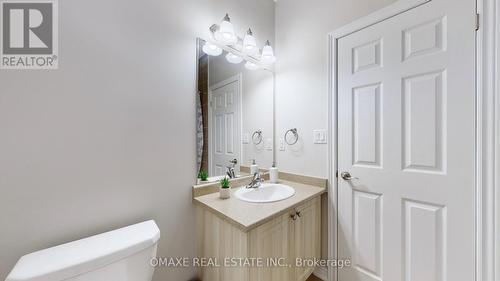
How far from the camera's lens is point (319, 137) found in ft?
5.25

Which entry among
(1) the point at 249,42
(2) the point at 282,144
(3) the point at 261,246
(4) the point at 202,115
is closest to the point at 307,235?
(3) the point at 261,246

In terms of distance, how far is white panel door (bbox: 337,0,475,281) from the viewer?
1.01 m

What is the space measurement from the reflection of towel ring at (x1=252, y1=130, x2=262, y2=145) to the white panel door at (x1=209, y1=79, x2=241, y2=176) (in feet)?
0.62

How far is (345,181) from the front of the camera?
1.46m

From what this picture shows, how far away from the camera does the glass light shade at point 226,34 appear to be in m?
1.37

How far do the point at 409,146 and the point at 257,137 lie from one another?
114 cm

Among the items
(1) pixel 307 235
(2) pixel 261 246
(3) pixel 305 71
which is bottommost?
(1) pixel 307 235

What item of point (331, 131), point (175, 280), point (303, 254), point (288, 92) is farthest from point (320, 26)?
point (175, 280)

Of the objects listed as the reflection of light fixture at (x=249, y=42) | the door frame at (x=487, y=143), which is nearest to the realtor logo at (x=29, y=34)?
the reflection of light fixture at (x=249, y=42)

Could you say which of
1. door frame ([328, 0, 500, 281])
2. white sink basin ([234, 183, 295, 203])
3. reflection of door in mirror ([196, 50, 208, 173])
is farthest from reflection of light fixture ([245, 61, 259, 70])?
door frame ([328, 0, 500, 281])

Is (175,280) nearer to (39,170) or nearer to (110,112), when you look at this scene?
(39,170)

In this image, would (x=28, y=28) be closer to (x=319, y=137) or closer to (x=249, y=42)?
(x=249, y=42)

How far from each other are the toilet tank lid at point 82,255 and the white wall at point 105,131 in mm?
107

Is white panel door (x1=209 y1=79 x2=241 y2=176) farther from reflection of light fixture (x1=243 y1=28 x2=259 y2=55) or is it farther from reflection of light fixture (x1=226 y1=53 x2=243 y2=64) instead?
reflection of light fixture (x1=243 y1=28 x2=259 y2=55)
